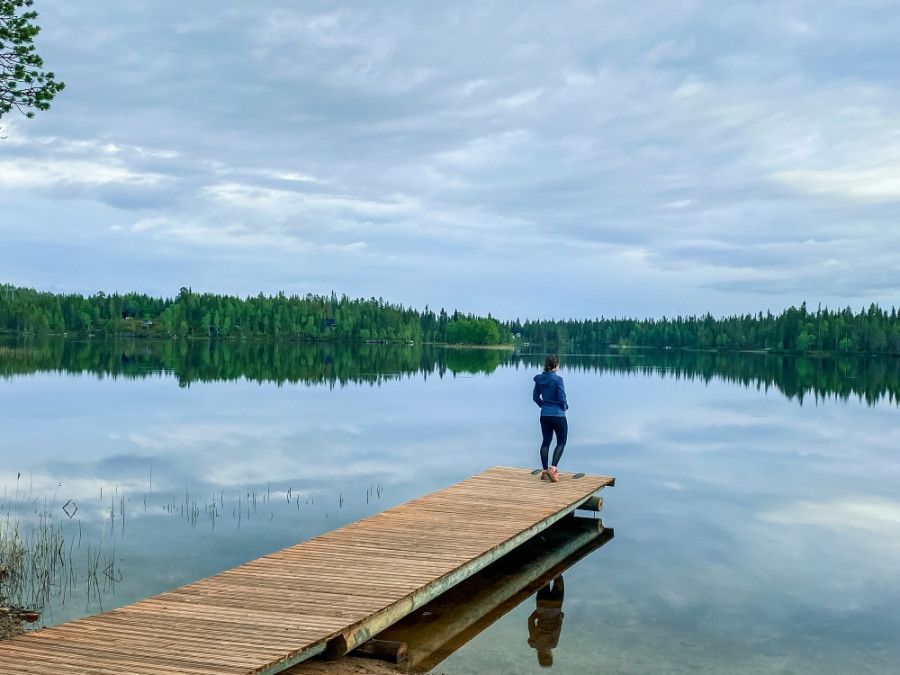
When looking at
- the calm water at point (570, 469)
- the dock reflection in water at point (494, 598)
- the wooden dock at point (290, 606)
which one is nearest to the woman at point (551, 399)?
the dock reflection in water at point (494, 598)

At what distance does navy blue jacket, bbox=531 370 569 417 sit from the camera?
17656 mm

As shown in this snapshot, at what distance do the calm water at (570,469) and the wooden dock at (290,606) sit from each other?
4.08ft

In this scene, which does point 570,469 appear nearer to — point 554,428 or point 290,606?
point 554,428

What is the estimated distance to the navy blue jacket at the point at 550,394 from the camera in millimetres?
17656

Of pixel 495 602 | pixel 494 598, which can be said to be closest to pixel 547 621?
pixel 495 602

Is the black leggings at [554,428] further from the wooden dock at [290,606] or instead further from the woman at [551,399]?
the wooden dock at [290,606]

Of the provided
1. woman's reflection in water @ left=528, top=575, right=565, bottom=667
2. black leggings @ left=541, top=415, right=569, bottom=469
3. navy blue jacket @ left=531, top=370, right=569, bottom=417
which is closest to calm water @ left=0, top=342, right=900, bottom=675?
woman's reflection in water @ left=528, top=575, right=565, bottom=667

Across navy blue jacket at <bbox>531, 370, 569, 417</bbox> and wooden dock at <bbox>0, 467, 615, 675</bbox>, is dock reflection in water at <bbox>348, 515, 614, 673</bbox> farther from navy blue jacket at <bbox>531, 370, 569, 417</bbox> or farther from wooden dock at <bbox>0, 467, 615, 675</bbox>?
navy blue jacket at <bbox>531, 370, 569, 417</bbox>

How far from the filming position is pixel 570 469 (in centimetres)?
2673

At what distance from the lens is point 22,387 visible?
50.0 meters

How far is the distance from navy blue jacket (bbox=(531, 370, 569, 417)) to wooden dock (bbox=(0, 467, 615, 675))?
3.17 meters

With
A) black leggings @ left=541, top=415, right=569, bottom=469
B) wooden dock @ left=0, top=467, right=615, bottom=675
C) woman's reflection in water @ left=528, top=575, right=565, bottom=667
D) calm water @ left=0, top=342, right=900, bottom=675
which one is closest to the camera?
wooden dock @ left=0, top=467, right=615, bottom=675

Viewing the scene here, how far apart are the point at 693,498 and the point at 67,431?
2515cm

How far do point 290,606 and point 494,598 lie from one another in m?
4.44
